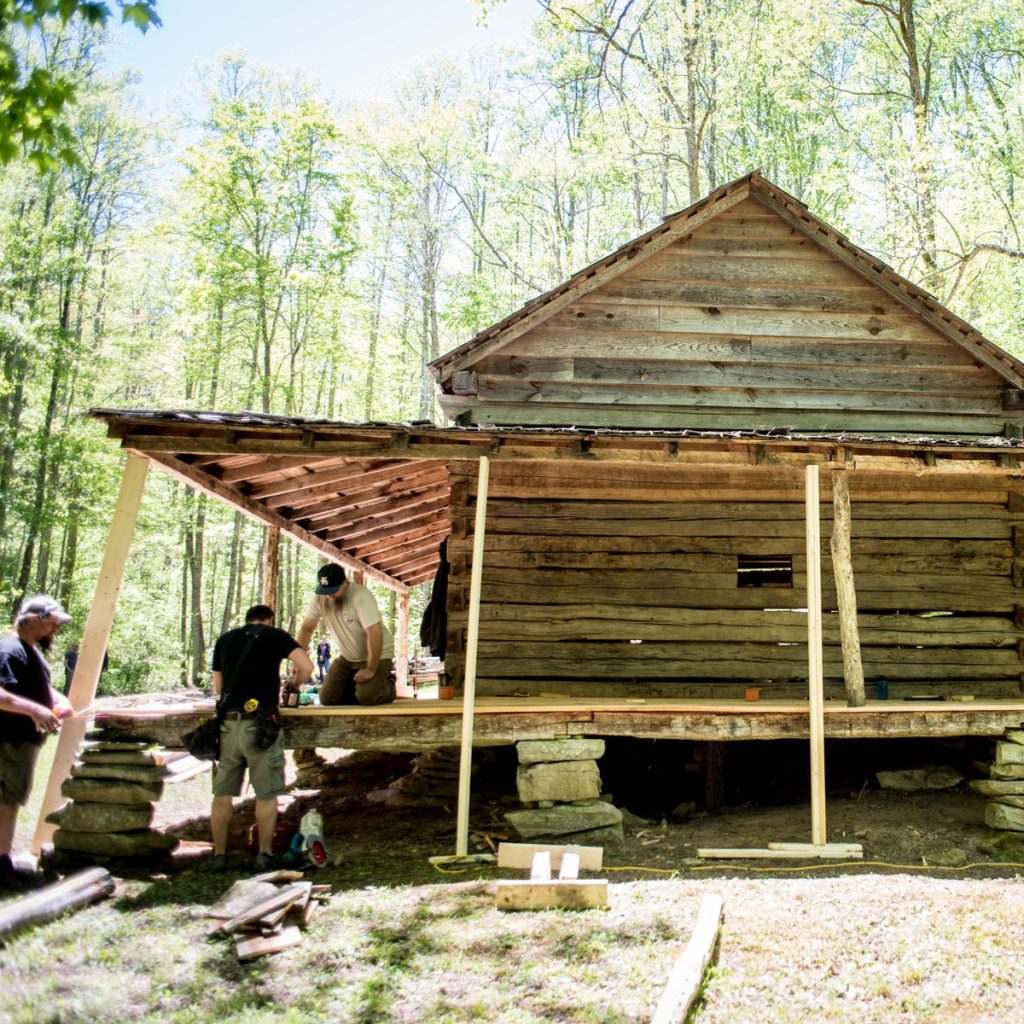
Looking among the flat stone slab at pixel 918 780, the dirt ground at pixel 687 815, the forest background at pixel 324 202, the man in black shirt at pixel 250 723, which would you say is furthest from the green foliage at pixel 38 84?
the forest background at pixel 324 202

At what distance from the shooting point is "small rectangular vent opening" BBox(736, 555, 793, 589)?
1012cm

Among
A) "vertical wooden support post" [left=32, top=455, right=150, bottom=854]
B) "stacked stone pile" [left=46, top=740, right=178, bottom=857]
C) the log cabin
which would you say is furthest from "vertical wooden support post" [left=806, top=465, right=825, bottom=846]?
"vertical wooden support post" [left=32, top=455, right=150, bottom=854]

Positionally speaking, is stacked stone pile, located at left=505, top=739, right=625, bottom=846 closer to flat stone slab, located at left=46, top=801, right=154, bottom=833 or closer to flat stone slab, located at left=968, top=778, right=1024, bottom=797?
flat stone slab, located at left=46, top=801, right=154, bottom=833

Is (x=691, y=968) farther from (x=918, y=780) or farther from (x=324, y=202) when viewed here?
(x=324, y=202)

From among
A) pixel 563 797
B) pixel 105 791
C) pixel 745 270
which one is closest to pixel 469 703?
pixel 563 797

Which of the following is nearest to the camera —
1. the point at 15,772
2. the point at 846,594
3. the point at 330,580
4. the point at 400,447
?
Answer: the point at 15,772

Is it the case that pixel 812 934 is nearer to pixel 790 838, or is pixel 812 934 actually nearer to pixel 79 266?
pixel 790 838

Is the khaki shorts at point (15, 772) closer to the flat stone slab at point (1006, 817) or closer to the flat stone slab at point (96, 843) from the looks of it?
the flat stone slab at point (96, 843)

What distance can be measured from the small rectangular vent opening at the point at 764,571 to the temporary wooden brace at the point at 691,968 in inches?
189

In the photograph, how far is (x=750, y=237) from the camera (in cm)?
1142

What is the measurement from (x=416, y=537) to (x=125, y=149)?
2158cm

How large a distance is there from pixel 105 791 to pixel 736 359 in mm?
8366

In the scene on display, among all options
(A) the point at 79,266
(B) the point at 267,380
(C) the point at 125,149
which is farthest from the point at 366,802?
(C) the point at 125,149

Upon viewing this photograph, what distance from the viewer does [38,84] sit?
420 cm
